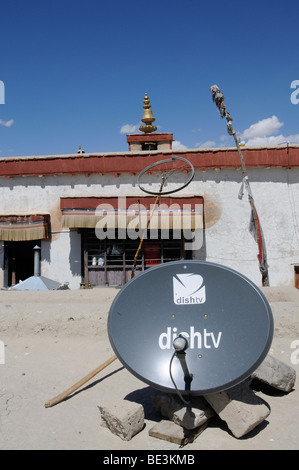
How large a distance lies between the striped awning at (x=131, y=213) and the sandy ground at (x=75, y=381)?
15.7 ft

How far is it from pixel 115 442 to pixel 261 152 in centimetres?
1239

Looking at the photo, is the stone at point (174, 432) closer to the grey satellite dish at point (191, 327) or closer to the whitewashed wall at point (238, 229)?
the grey satellite dish at point (191, 327)

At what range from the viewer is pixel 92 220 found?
13984 mm

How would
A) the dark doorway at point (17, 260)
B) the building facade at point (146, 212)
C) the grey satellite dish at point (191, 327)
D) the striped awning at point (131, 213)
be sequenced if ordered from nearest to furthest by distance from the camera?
the grey satellite dish at point (191, 327) < the striped awning at point (131, 213) < the building facade at point (146, 212) < the dark doorway at point (17, 260)

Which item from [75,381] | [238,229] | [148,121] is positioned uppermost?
[148,121]

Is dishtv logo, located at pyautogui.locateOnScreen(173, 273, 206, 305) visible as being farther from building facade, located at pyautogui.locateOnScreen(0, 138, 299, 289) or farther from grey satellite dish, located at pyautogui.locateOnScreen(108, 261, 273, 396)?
building facade, located at pyautogui.locateOnScreen(0, 138, 299, 289)

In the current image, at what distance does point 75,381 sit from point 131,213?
8.65m

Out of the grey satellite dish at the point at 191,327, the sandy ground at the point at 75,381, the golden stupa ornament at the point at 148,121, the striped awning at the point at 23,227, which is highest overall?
the golden stupa ornament at the point at 148,121

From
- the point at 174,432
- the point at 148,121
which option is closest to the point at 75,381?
the point at 174,432

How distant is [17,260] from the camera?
1633 centimetres

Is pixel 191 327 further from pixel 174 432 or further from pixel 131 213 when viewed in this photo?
pixel 131 213

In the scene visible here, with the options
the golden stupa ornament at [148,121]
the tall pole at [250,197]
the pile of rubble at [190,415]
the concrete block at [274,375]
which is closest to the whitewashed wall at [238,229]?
the tall pole at [250,197]

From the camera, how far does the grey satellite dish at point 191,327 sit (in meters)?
3.76
